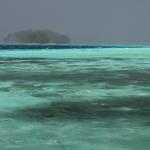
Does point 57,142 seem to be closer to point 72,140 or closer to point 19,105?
point 72,140

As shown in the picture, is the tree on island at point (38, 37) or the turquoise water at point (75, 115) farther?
the tree on island at point (38, 37)

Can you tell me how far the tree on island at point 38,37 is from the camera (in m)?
13.0

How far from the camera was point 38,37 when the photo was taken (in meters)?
13.2

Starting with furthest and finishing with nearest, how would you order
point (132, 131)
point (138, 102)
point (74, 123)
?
point (138, 102) < point (74, 123) < point (132, 131)

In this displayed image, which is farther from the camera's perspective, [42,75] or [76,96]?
[42,75]

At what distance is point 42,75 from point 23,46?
6829mm

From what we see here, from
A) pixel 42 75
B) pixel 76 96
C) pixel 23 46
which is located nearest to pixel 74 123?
pixel 76 96

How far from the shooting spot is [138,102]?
340 centimetres

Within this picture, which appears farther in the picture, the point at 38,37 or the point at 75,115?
the point at 38,37

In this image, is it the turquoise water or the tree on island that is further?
the tree on island

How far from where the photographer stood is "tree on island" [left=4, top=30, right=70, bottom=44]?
13.0 m

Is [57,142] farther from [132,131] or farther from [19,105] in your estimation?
[19,105]

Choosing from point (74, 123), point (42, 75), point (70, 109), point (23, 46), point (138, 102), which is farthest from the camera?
point (23, 46)

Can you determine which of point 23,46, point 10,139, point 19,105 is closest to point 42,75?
point 19,105
